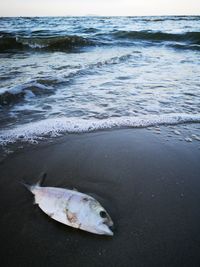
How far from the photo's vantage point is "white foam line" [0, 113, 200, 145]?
368 centimetres

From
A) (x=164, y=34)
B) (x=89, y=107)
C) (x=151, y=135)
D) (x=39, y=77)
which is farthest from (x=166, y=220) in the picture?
(x=164, y=34)

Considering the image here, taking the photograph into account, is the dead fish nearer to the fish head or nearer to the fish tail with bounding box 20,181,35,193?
the fish head

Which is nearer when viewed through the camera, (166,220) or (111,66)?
(166,220)

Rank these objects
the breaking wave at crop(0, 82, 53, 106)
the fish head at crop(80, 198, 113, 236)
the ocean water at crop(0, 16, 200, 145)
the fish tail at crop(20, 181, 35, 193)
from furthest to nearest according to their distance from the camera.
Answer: the breaking wave at crop(0, 82, 53, 106)
the ocean water at crop(0, 16, 200, 145)
the fish tail at crop(20, 181, 35, 193)
the fish head at crop(80, 198, 113, 236)

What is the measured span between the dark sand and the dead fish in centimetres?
10

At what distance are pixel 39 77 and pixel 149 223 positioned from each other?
5.37m

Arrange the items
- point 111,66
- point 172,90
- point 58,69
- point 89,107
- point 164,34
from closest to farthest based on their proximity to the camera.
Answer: point 89,107, point 172,90, point 58,69, point 111,66, point 164,34

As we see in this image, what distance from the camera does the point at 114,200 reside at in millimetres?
2430

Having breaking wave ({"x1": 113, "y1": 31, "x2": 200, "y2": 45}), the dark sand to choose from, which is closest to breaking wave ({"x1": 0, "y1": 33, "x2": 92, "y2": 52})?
breaking wave ({"x1": 113, "y1": 31, "x2": 200, "y2": 45})

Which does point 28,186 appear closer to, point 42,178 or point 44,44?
point 42,178

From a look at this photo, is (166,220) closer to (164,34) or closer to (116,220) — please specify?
(116,220)

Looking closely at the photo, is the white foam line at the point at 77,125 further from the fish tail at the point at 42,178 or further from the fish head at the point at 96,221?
the fish head at the point at 96,221

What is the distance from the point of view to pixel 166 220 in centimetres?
223

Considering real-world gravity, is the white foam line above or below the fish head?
below
